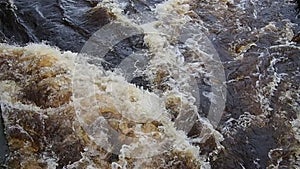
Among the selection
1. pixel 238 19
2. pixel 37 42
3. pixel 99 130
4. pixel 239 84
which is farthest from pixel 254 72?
pixel 37 42

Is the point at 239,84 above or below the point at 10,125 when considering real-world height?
above

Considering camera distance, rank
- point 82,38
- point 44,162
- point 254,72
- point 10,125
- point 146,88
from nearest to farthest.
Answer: point 44,162 < point 10,125 < point 146,88 < point 254,72 < point 82,38

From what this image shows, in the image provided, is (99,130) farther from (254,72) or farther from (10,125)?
(254,72)

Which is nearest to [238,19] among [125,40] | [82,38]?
[125,40]

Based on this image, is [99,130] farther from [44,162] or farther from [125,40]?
[125,40]

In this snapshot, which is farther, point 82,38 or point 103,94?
point 82,38

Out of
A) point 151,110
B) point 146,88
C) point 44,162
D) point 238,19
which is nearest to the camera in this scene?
point 44,162
